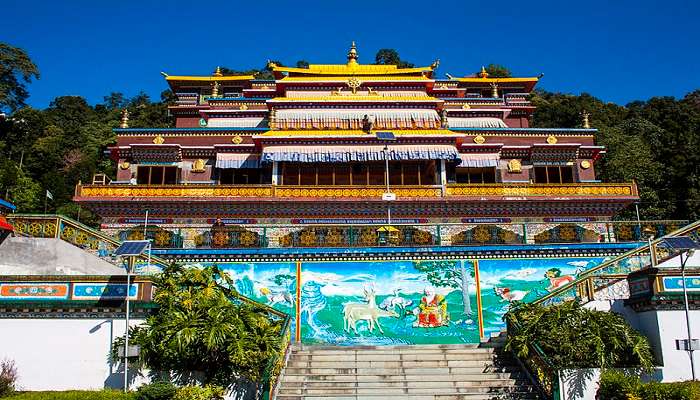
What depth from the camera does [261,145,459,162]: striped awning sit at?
31.8 m

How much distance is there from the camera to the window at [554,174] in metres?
34.2

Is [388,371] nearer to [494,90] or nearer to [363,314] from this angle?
[363,314]

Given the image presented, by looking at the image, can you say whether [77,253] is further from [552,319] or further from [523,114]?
[523,114]

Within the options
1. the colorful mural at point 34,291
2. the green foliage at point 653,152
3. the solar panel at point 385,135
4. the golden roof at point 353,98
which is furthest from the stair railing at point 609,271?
the green foliage at point 653,152

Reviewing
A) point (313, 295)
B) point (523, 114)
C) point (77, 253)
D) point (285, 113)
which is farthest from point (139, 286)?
point (523, 114)

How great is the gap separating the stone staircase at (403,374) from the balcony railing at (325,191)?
14.4 metres

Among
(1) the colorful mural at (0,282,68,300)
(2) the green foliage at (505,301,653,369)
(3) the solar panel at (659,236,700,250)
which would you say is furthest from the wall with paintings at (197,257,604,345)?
(1) the colorful mural at (0,282,68,300)

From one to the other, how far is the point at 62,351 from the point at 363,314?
31.4 ft

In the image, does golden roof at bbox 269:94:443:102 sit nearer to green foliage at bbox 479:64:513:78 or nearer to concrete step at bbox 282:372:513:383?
concrete step at bbox 282:372:513:383

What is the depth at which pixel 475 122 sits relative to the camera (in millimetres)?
39031

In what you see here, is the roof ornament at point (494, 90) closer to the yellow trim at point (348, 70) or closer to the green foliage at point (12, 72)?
the yellow trim at point (348, 70)

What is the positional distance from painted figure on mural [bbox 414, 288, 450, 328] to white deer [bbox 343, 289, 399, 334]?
87 centimetres

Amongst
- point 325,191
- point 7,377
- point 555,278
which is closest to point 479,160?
point 325,191

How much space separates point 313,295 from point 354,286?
1464 millimetres
